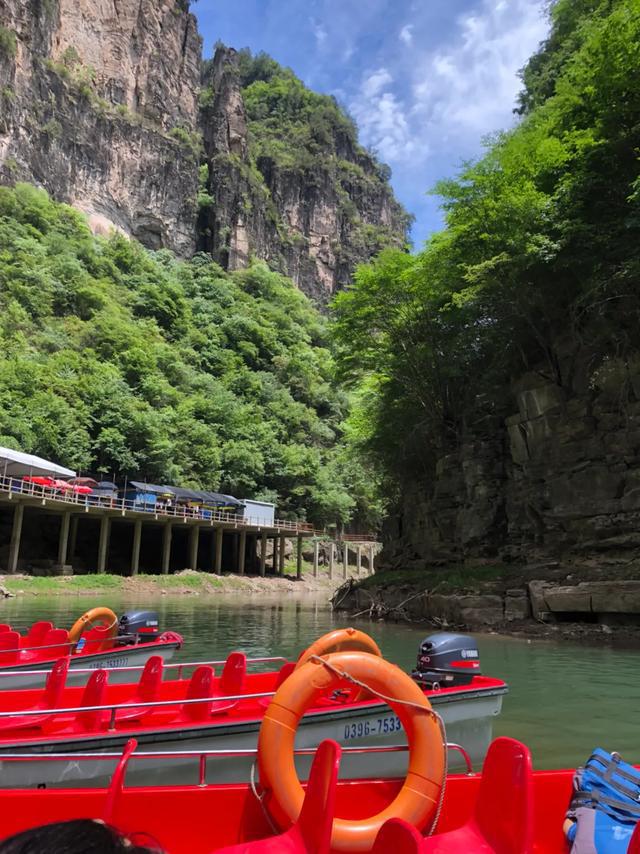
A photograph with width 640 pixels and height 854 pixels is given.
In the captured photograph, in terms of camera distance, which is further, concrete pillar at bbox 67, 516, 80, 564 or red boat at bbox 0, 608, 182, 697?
concrete pillar at bbox 67, 516, 80, 564

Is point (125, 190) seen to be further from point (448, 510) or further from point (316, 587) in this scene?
point (448, 510)

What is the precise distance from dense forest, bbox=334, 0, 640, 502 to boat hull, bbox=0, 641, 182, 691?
1428 centimetres

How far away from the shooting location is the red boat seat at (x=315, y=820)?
3199 mm

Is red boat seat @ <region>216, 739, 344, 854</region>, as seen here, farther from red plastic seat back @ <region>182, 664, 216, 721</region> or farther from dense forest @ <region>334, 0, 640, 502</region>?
dense forest @ <region>334, 0, 640, 502</region>

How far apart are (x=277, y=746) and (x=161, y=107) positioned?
91.9 metres

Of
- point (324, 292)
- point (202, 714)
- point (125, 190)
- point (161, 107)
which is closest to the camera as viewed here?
point (202, 714)

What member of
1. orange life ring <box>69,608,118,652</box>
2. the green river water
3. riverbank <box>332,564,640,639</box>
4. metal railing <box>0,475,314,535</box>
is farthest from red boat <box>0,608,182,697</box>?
metal railing <box>0,475,314,535</box>

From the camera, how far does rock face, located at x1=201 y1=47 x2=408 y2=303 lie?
281 ft

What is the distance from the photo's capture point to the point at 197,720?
6.52 m

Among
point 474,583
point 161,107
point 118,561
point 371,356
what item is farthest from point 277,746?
point 161,107

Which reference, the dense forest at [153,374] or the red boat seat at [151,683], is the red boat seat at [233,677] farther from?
the dense forest at [153,374]

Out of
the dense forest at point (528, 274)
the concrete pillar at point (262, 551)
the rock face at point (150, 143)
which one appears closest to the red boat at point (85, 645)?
the dense forest at point (528, 274)

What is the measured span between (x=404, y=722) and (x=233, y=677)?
13.2 feet

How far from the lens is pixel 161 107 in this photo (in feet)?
263
